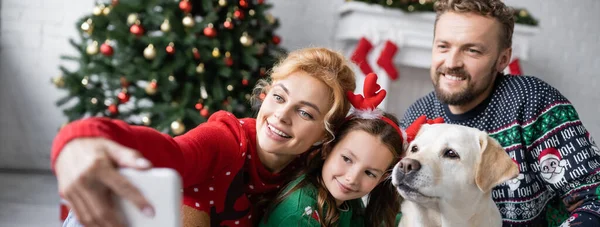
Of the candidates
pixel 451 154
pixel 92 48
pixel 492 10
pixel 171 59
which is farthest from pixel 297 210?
pixel 92 48

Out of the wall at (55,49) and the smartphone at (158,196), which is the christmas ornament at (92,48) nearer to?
the wall at (55,49)

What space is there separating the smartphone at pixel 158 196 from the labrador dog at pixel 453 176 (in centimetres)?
75

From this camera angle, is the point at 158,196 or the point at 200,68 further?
the point at 200,68

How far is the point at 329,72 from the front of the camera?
143 cm

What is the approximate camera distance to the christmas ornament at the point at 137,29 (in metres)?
2.76

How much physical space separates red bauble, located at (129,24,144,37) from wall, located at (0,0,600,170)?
3.48ft

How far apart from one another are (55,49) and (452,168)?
3.28m

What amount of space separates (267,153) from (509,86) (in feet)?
2.80

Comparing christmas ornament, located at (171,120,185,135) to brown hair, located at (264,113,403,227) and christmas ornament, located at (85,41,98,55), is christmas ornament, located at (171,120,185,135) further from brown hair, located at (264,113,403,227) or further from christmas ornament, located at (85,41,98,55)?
brown hair, located at (264,113,403,227)

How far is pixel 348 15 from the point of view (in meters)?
3.78

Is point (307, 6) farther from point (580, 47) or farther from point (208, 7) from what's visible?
point (580, 47)

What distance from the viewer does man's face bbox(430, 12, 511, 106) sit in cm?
169

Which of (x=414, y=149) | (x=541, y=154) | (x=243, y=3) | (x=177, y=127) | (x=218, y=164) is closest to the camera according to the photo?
(x=218, y=164)

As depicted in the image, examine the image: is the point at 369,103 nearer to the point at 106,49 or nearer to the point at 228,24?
the point at 228,24
